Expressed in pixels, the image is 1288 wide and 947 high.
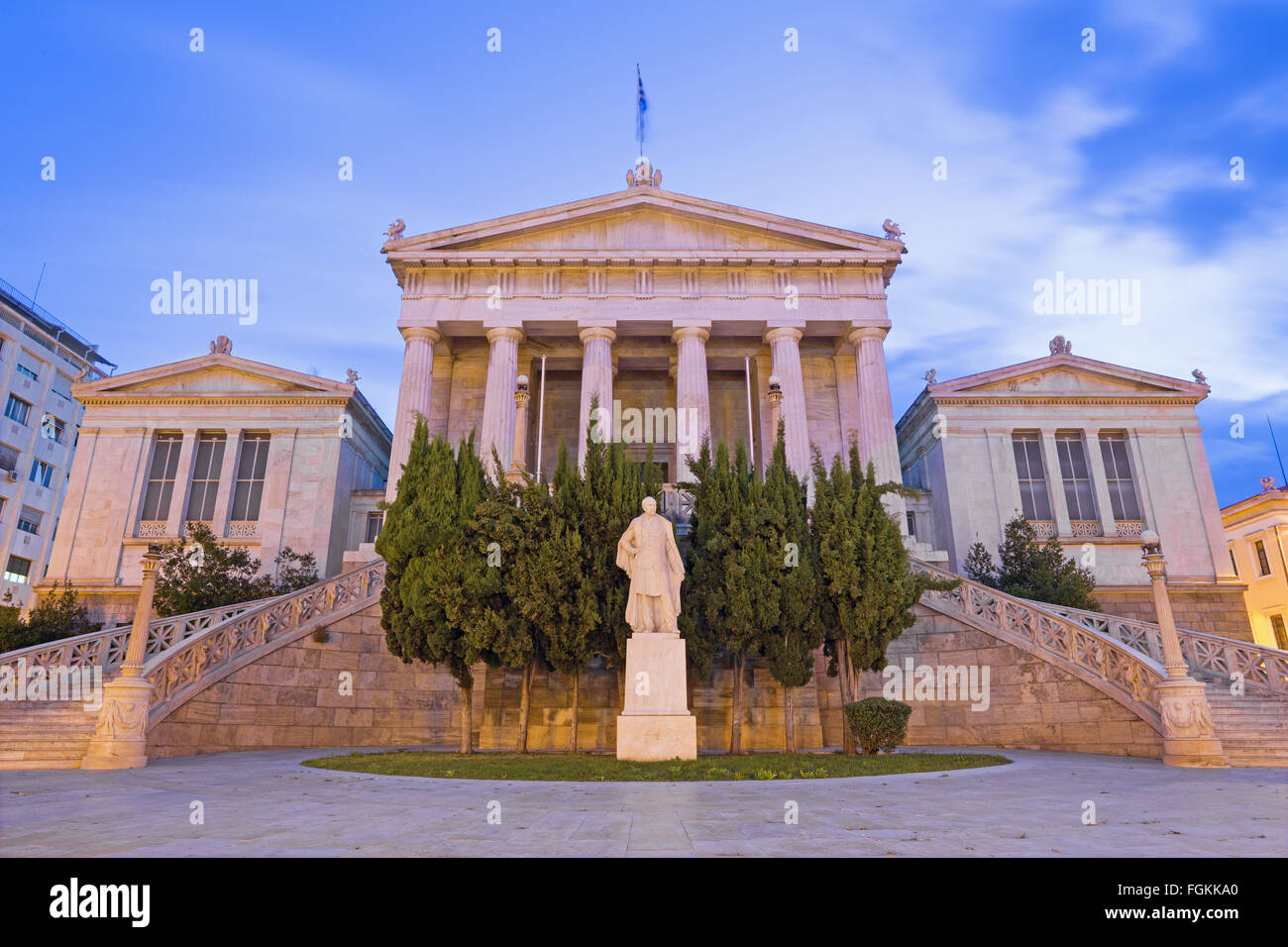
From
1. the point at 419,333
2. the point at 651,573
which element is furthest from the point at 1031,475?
the point at 419,333

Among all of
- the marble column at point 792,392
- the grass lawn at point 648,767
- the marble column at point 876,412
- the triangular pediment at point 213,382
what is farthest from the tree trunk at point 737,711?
the triangular pediment at point 213,382

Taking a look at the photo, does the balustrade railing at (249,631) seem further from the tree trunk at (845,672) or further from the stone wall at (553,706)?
the tree trunk at (845,672)

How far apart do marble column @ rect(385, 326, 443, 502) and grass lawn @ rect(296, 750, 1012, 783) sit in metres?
15.4

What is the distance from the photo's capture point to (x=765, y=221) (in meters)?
31.5

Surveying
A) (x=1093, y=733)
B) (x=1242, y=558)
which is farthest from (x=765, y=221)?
(x=1242, y=558)

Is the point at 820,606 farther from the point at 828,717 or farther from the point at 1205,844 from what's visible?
the point at 1205,844

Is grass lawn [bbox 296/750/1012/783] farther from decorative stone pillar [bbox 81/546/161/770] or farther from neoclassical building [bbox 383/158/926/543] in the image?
neoclassical building [bbox 383/158/926/543]

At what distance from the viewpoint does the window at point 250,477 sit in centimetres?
3328

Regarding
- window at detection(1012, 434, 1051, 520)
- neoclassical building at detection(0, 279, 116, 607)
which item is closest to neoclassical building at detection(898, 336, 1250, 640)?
window at detection(1012, 434, 1051, 520)

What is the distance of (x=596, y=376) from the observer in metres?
29.9

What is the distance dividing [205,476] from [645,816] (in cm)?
3364
